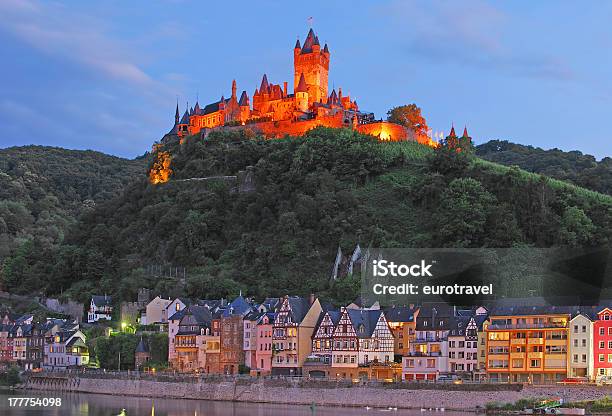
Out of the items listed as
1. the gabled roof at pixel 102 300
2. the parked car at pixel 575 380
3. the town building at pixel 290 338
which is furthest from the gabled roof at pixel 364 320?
the gabled roof at pixel 102 300

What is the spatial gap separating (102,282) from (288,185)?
23900mm

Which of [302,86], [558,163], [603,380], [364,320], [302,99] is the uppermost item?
[302,86]

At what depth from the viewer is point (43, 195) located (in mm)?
174750

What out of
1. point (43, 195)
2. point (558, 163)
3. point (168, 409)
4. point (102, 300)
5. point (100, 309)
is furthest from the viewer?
point (43, 195)

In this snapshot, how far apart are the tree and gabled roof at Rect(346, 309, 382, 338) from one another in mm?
58691

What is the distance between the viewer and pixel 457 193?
11162 centimetres

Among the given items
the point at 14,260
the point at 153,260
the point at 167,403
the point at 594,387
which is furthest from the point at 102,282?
the point at 594,387

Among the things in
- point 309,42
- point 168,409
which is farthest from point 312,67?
point 168,409

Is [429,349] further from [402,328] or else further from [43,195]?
[43,195]

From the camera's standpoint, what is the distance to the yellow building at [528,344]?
70250mm

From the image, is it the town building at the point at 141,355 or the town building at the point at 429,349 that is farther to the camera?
the town building at the point at 141,355

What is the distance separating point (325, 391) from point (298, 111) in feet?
233

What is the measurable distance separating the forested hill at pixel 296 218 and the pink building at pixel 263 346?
13909mm

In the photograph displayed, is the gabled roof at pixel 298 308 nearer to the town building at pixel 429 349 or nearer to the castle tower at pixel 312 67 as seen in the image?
the town building at pixel 429 349
